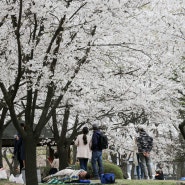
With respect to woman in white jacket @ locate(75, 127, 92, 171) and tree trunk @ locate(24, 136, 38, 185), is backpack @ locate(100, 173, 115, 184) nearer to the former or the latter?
woman in white jacket @ locate(75, 127, 92, 171)

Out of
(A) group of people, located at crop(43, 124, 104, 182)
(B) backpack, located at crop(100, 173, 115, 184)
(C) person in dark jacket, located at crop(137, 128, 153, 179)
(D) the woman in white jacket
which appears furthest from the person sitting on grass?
(C) person in dark jacket, located at crop(137, 128, 153, 179)

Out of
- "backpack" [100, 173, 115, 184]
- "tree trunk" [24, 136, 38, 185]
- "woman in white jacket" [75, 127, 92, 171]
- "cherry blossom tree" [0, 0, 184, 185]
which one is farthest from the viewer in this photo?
"woman in white jacket" [75, 127, 92, 171]

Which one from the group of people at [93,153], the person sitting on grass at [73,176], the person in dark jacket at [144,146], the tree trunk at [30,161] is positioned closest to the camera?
the tree trunk at [30,161]

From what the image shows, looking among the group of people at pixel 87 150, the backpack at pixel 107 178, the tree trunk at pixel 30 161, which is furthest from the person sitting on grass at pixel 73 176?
the tree trunk at pixel 30 161

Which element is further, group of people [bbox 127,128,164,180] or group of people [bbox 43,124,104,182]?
group of people [bbox 127,128,164,180]

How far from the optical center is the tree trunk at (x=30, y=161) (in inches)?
464

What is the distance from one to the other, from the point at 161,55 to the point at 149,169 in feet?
12.5

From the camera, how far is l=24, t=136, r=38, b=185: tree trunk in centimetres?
1180

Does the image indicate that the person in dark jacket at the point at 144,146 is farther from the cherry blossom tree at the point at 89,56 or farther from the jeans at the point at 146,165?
the cherry blossom tree at the point at 89,56

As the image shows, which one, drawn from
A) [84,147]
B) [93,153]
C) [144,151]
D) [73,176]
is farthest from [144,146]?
[73,176]

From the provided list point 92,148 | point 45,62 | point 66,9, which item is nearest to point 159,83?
point 92,148

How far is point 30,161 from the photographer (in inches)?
473

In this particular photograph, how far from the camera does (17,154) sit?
15.2 m

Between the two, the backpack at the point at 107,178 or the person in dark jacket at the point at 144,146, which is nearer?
the backpack at the point at 107,178
